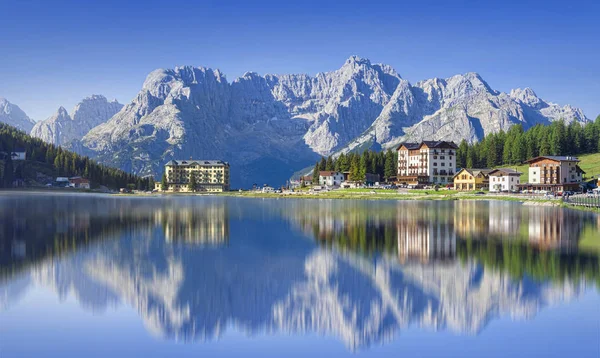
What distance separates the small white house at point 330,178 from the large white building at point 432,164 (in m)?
21.5

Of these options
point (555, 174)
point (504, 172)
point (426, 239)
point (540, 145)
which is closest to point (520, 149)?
point (540, 145)

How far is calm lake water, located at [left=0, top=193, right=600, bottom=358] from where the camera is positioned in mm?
18969

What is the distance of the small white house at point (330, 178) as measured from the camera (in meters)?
195

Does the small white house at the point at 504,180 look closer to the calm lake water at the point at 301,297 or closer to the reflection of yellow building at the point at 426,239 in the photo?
the reflection of yellow building at the point at 426,239

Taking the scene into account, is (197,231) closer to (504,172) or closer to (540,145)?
(504,172)

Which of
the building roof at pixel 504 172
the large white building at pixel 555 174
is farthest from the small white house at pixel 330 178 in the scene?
the large white building at pixel 555 174

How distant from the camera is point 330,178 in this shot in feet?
642

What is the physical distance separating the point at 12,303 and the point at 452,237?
33732mm

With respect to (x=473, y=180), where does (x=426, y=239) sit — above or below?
below

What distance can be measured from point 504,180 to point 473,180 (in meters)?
11.2

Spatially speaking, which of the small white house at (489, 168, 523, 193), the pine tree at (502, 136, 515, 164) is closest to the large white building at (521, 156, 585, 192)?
the small white house at (489, 168, 523, 193)

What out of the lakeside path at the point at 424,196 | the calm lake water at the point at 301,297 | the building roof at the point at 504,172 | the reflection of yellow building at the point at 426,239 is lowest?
the calm lake water at the point at 301,297

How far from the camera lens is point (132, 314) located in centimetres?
2253

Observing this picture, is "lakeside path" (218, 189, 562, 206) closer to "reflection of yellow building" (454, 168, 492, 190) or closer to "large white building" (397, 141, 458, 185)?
"reflection of yellow building" (454, 168, 492, 190)
